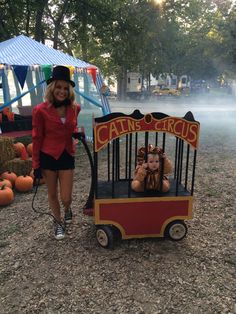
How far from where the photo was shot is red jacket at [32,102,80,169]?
132 inches

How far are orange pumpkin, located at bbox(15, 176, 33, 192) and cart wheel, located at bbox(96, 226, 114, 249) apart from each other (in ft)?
7.55

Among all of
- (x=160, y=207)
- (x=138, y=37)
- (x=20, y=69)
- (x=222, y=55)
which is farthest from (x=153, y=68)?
(x=160, y=207)

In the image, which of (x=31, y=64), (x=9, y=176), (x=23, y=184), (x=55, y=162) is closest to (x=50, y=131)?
(x=55, y=162)

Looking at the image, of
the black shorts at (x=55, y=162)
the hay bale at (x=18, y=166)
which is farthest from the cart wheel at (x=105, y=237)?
the hay bale at (x=18, y=166)

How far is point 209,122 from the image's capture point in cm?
1452

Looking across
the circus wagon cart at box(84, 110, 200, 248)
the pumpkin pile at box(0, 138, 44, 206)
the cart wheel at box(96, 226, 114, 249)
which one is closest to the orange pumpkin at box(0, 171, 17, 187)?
the pumpkin pile at box(0, 138, 44, 206)

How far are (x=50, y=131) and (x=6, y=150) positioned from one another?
117 inches

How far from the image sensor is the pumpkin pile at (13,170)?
5.05 metres

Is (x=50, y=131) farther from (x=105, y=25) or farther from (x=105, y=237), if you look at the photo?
(x=105, y=25)

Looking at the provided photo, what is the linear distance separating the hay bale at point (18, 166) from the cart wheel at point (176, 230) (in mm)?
3378

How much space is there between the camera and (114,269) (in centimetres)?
322

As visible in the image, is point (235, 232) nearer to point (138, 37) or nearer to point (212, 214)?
point (212, 214)

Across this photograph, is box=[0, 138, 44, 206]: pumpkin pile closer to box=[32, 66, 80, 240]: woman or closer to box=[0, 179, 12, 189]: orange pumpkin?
box=[0, 179, 12, 189]: orange pumpkin

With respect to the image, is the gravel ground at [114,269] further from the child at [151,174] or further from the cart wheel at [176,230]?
the child at [151,174]
